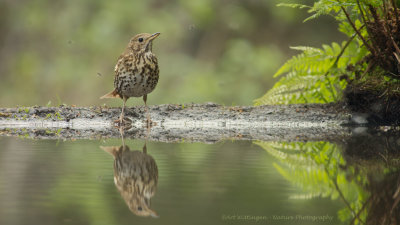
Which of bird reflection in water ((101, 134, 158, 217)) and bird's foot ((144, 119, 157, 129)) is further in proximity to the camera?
bird's foot ((144, 119, 157, 129))

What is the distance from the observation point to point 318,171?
306 centimetres

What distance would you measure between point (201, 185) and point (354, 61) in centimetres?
431

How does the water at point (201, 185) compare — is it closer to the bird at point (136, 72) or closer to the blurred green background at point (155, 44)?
the bird at point (136, 72)

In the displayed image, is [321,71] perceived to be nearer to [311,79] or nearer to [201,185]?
[311,79]

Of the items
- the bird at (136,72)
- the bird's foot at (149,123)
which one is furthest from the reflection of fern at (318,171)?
the bird at (136,72)

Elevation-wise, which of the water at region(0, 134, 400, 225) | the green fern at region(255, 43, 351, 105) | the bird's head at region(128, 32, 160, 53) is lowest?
the water at region(0, 134, 400, 225)

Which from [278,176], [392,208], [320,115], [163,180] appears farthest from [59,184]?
[320,115]

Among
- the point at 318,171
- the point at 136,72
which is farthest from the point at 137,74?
the point at 318,171

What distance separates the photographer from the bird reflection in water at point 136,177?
2.16m

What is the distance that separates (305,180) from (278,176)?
0.74 ft

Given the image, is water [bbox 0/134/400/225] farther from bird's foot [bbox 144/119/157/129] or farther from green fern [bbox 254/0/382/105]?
green fern [bbox 254/0/382/105]

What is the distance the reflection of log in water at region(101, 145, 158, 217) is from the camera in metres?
2.16

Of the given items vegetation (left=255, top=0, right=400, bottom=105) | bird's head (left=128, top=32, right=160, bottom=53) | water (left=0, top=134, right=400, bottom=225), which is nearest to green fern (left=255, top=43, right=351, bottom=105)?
vegetation (left=255, top=0, right=400, bottom=105)

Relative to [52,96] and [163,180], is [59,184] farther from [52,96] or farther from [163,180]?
[52,96]
